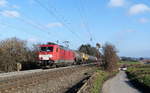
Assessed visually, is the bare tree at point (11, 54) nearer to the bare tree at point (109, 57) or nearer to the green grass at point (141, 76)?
the green grass at point (141, 76)

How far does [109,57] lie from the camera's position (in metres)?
55.4

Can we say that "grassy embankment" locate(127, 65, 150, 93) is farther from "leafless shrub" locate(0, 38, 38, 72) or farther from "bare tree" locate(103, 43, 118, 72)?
"leafless shrub" locate(0, 38, 38, 72)

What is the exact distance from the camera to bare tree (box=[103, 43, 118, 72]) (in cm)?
5544

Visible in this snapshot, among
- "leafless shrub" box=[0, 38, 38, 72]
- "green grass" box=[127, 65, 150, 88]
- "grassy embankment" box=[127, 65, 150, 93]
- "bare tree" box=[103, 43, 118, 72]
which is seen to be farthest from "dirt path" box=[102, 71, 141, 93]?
"bare tree" box=[103, 43, 118, 72]

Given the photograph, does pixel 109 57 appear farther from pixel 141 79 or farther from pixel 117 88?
pixel 117 88

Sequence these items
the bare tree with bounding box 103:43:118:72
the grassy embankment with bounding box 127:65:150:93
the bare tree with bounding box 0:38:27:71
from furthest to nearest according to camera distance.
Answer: the bare tree with bounding box 103:43:118:72 < the bare tree with bounding box 0:38:27:71 < the grassy embankment with bounding box 127:65:150:93

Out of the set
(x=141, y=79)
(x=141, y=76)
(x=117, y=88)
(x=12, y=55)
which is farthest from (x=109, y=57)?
(x=117, y=88)

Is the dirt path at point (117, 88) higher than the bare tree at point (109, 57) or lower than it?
lower

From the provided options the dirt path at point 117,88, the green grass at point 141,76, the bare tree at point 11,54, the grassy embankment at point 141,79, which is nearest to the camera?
the dirt path at point 117,88

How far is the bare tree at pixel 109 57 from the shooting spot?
55438 mm

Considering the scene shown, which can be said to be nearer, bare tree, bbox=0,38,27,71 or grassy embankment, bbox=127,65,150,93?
grassy embankment, bbox=127,65,150,93

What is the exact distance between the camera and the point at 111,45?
185 ft

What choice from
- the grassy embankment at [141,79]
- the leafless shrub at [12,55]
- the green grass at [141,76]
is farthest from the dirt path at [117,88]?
the leafless shrub at [12,55]

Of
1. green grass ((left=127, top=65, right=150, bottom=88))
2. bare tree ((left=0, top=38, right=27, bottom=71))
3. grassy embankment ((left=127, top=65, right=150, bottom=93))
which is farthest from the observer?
bare tree ((left=0, top=38, right=27, bottom=71))
